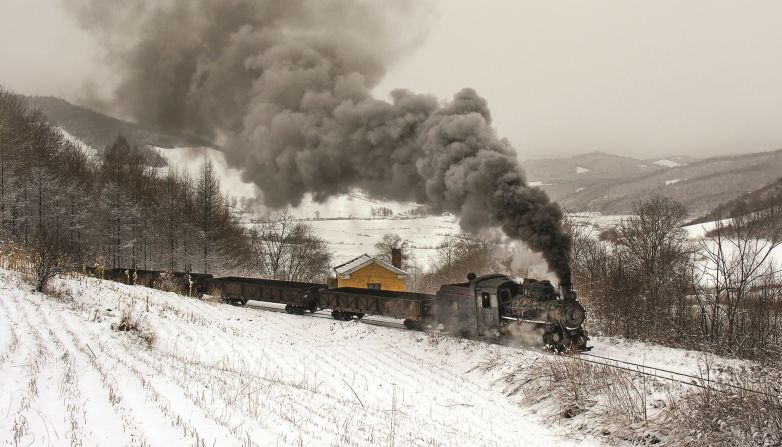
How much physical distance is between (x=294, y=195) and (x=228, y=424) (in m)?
19.5

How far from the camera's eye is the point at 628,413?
8109 millimetres

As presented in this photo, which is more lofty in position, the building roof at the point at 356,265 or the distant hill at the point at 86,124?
the distant hill at the point at 86,124

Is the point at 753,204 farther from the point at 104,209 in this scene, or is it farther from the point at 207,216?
the point at 104,209

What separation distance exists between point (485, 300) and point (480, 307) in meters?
0.35

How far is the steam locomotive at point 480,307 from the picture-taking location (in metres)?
13.5

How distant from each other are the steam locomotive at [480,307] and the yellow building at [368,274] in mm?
6242

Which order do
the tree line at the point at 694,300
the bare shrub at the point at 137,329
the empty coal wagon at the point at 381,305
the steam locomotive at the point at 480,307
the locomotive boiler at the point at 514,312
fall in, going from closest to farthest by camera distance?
1. the bare shrub at the point at 137,329
2. the locomotive boiler at the point at 514,312
3. the steam locomotive at the point at 480,307
4. the tree line at the point at 694,300
5. the empty coal wagon at the point at 381,305

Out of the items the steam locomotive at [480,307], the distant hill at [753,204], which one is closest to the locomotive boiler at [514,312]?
the steam locomotive at [480,307]

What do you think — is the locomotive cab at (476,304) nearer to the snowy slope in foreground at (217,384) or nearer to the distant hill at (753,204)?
the snowy slope in foreground at (217,384)

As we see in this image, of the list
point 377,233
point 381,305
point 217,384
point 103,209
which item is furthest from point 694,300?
point 377,233

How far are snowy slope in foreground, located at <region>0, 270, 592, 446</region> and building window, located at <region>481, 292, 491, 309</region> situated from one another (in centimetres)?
138

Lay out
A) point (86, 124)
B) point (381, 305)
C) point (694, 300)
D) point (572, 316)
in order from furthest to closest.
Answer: point (86, 124) < point (694, 300) < point (381, 305) < point (572, 316)

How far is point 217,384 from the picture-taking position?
7.09 m

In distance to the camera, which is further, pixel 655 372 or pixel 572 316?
pixel 572 316
